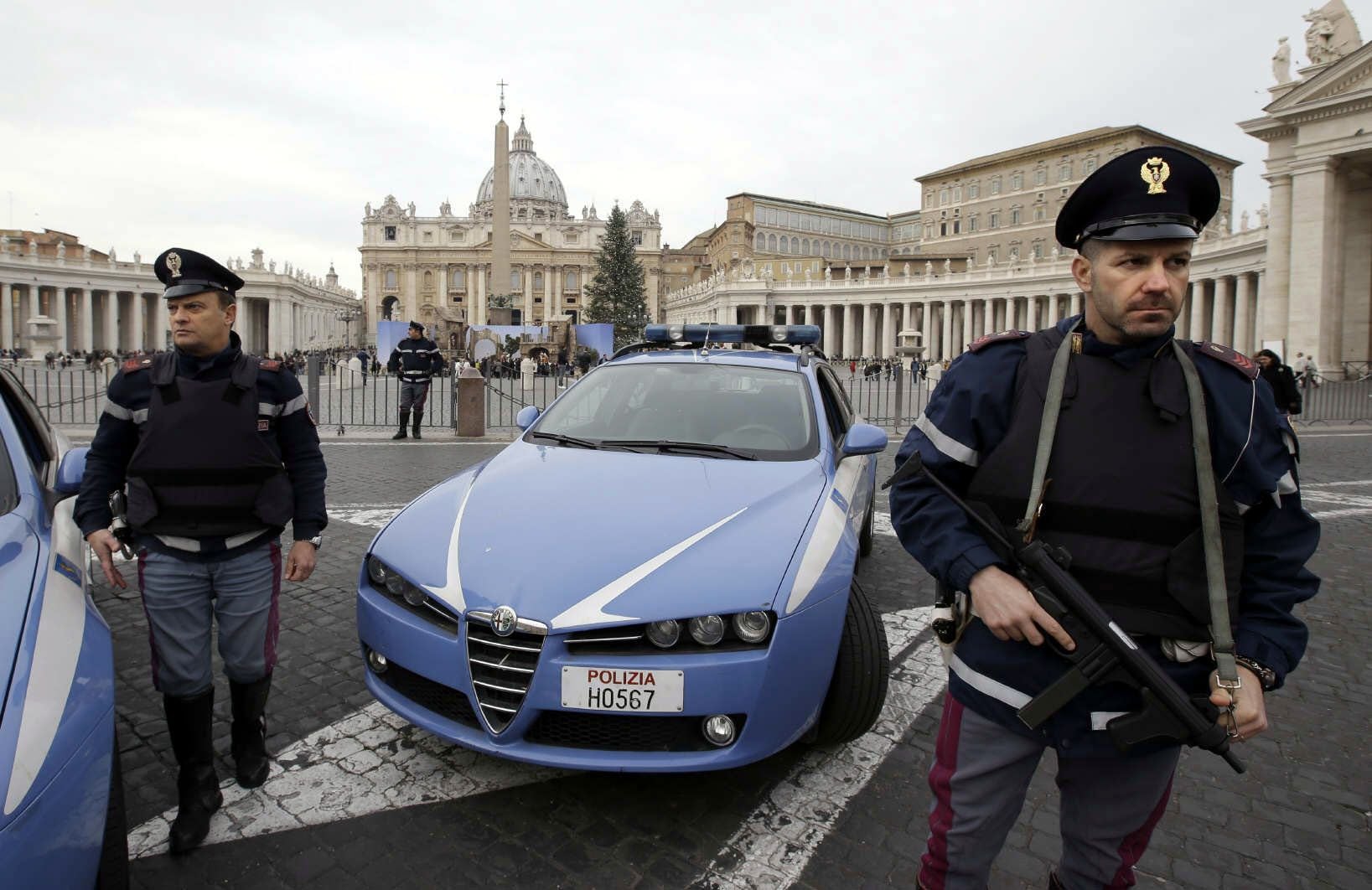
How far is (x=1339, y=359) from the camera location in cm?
3250

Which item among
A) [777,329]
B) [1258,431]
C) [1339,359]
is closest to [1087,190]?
[1258,431]

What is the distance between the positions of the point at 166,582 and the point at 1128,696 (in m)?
2.89

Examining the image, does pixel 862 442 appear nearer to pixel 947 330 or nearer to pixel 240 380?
pixel 240 380

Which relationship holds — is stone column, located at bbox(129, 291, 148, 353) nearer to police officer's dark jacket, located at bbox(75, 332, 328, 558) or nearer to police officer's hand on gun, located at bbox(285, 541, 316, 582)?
police officer's dark jacket, located at bbox(75, 332, 328, 558)

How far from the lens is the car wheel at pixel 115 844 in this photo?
217 centimetres

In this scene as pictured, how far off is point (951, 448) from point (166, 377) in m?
2.57

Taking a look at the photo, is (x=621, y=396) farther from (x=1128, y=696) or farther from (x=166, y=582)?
(x=1128, y=696)

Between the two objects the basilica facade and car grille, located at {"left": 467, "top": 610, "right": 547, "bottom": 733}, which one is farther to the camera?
the basilica facade

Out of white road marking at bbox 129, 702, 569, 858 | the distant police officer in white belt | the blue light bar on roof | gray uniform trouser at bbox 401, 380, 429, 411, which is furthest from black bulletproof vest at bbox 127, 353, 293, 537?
gray uniform trouser at bbox 401, 380, 429, 411

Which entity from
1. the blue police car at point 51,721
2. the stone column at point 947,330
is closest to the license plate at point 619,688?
the blue police car at point 51,721

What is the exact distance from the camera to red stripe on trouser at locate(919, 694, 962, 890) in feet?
6.54

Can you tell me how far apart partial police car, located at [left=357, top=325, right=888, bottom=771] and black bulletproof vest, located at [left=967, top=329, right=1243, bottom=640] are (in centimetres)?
109

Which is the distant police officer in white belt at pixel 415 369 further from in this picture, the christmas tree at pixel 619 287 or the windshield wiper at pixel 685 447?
the christmas tree at pixel 619 287

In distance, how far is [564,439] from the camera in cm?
425
